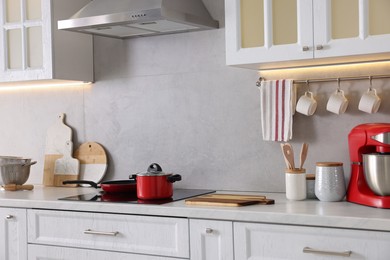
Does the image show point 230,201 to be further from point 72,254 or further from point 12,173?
point 12,173

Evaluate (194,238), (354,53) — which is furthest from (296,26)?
(194,238)

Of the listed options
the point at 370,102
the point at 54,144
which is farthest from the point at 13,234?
the point at 370,102

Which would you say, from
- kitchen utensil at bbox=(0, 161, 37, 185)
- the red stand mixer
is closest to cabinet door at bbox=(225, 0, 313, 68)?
the red stand mixer

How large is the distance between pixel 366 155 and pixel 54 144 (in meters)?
2.03

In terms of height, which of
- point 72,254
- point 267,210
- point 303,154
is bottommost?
point 72,254

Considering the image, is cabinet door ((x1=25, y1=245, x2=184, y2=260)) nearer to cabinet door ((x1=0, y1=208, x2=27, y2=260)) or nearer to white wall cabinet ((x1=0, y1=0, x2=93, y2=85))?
cabinet door ((x1=0, y1=208, x2=27, y2=260))

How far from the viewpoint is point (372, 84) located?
301cm

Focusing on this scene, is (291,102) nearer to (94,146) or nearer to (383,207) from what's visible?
(383,207)

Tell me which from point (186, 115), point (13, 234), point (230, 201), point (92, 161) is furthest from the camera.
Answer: point (92, 161)

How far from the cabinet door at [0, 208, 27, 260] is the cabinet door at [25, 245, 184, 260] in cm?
6

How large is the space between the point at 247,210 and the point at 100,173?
1370 mm

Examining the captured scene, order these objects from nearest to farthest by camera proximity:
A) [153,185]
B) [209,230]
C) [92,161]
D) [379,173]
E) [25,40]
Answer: [379,173]
[209,230]
[153,185]
[25,40]
[92,161]

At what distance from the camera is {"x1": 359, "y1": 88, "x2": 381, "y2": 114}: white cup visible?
2.92 m

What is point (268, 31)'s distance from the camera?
2.93 meters
